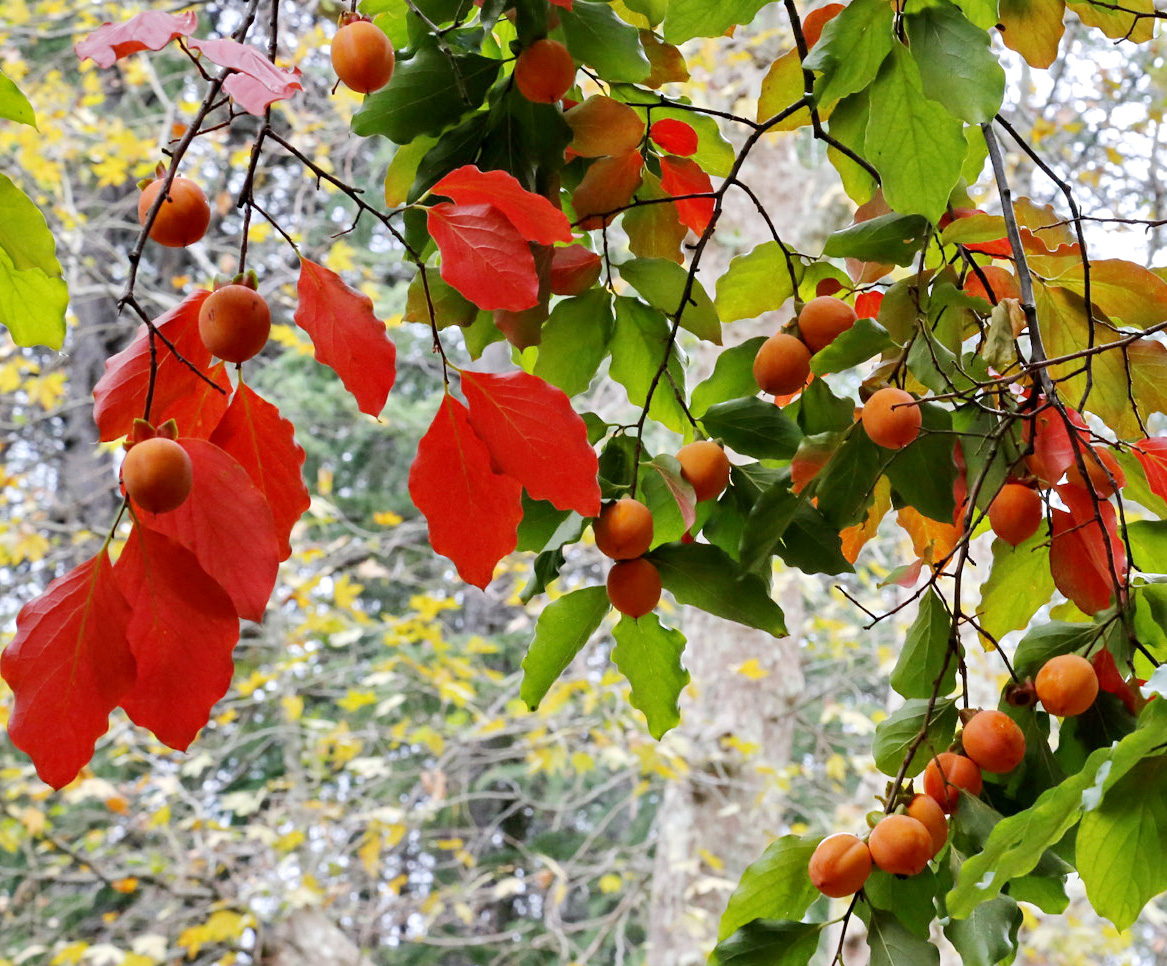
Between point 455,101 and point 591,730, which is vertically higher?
point 591,730

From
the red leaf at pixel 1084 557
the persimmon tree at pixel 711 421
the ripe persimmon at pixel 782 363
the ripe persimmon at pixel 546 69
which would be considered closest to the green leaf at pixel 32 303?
the persimmon tree at pixel 711 421

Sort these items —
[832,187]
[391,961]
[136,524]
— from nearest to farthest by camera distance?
[136,524] < [832,187] < [391,961]

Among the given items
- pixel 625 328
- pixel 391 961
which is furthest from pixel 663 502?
pixel 391 961

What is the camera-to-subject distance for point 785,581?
287cm

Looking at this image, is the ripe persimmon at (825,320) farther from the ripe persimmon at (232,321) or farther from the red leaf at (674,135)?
the ripe persimmon at (232,321)

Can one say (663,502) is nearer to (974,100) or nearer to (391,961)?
(974,100)

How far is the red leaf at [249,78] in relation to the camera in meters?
0.32

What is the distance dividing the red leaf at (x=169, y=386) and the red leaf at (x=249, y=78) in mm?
88

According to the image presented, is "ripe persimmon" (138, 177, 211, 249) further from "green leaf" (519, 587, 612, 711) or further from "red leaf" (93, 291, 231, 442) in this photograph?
"green leaf" (519, 587, 612, 711)

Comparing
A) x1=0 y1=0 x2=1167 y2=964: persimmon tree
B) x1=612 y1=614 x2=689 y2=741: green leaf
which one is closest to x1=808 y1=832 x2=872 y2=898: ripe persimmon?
x1=0 y1=0 x2=1167 y2=964: persimmon tree

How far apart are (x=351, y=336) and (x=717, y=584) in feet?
0.62

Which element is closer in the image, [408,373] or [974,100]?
[974,100]

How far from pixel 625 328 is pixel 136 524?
1.00 ft

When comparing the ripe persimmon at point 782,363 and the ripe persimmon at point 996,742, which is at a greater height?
the ripe persimmon at point 782,363
